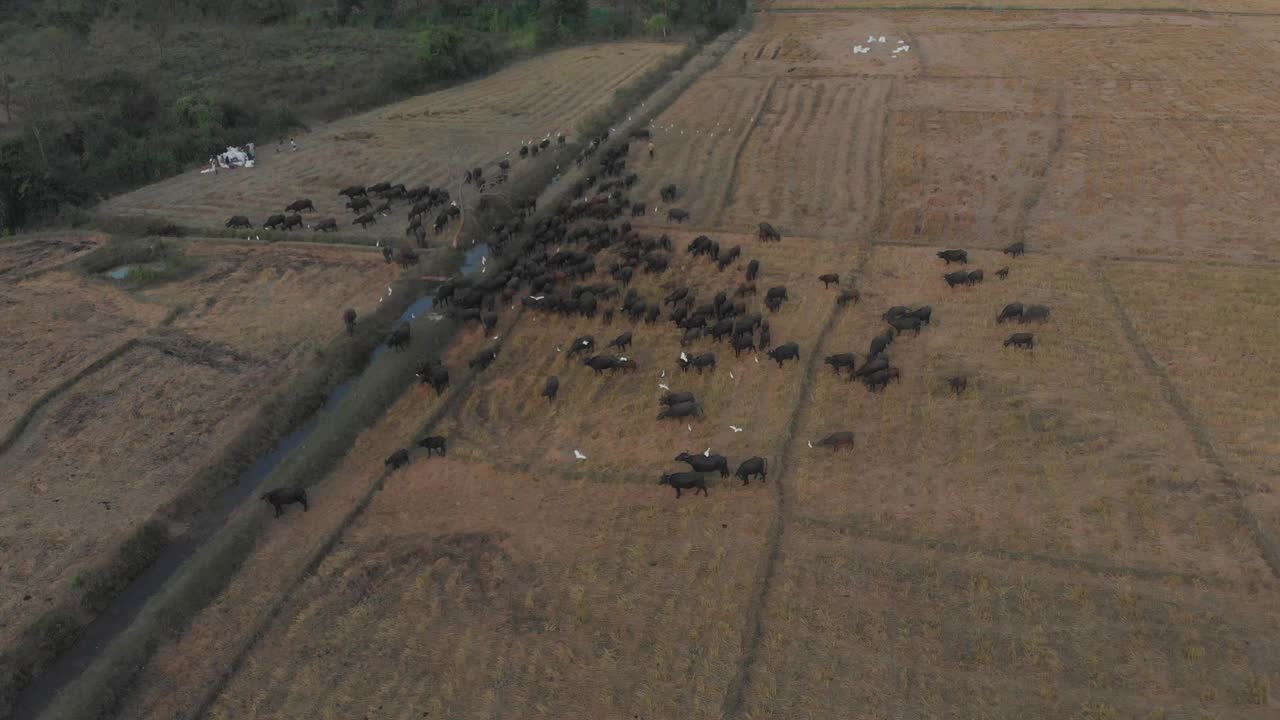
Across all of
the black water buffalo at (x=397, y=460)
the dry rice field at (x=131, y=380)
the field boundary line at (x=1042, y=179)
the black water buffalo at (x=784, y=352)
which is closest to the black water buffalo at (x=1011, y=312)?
the black water buffalo at (x=784, y=352)

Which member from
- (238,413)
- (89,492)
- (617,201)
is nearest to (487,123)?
(617,201)

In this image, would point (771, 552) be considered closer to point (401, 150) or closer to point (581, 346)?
point (581, 346)

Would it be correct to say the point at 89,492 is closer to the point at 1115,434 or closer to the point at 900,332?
the point at 900,332

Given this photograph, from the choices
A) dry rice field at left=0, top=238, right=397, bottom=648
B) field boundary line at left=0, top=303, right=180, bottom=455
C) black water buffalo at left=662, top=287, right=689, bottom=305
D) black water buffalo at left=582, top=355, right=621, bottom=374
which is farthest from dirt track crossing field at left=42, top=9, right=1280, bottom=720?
field boundary line at left=0, top=303, right=180, bottom=455

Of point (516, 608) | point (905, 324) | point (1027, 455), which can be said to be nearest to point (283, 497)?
point (516, 608)

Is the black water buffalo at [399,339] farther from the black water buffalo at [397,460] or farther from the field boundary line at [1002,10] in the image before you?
the field boundary line at [1002,10]

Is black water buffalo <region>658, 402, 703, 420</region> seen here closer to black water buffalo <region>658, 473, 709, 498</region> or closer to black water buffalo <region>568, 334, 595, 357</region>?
black water buffalo <region>658, 473, 709, 498</region>
